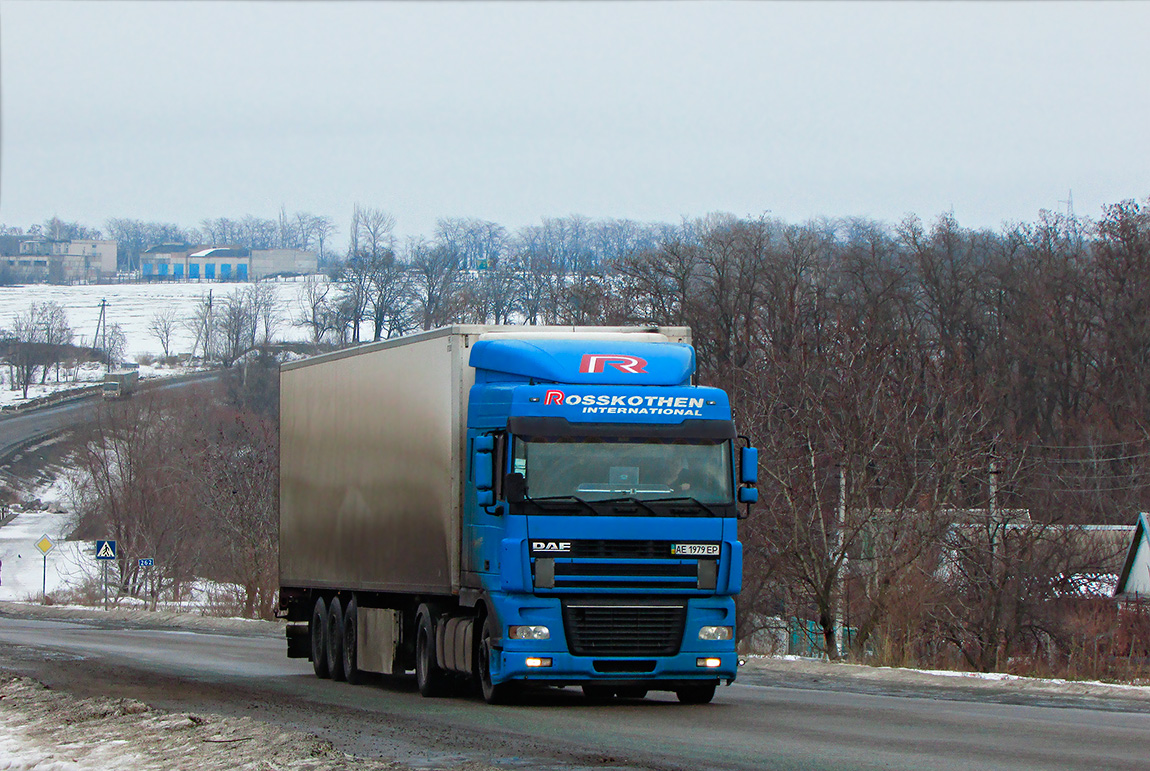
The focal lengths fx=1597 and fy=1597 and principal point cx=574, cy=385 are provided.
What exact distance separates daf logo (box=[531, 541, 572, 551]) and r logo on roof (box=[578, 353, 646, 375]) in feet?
6.13

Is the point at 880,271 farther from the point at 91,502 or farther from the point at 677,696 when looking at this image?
the point at 677,696

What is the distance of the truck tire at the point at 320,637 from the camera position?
68.8ft

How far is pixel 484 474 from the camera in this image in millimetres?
15586

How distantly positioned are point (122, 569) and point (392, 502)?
50.5 metres

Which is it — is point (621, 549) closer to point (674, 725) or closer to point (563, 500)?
point (563, 500)

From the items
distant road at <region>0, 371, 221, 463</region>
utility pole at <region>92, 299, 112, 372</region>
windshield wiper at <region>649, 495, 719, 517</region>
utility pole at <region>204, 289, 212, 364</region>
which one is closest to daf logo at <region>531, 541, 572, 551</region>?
windshield wiper at <region>649, 495, 719, 517</region>

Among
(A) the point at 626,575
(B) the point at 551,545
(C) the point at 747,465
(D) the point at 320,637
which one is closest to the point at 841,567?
(D) the point at 320,637

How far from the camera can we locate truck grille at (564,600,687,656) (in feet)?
51.0

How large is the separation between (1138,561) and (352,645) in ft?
146

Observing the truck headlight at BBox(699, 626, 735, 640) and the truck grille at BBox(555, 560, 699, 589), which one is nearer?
the truck grille at BBox(555, 560, 699, 589)

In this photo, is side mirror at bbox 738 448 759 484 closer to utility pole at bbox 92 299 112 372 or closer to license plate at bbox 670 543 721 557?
license plate at bbox 670 543 721 557

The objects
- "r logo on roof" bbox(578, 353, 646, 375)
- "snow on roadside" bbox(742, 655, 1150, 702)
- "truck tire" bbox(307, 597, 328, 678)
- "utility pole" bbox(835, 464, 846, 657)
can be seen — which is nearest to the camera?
"r logo on roof" bbox(578, 353, 646, 375)

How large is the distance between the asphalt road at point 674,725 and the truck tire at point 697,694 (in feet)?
0.45

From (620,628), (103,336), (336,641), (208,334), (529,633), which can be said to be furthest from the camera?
(103,336)
